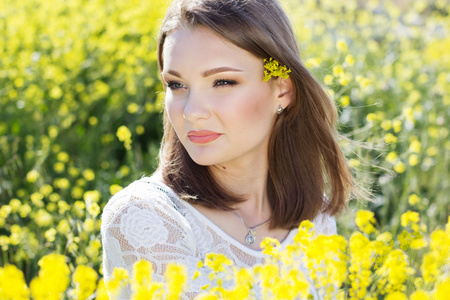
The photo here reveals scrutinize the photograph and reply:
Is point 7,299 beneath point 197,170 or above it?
above

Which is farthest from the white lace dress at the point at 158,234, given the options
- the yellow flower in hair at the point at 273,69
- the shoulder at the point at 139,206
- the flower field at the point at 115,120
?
the yellow flower in hair at the point at 273,69

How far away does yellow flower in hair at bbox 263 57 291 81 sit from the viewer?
181 centimetres

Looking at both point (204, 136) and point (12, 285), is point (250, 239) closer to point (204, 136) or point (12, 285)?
point (204, 136)

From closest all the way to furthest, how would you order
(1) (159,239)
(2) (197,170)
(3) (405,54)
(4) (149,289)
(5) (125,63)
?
(4) (149,289) → (1) (159,239) → (2) (197,170) → (5) (125,63) → (3) (405,54)

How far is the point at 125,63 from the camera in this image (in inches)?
184

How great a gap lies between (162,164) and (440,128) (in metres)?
2.77

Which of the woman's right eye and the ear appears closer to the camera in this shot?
the woman's right eye

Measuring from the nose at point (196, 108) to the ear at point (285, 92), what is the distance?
13.8 inches

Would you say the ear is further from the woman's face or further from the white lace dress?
the white lace dress

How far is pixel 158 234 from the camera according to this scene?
162cm

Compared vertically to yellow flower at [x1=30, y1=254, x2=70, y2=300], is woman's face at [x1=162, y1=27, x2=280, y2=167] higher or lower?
lower

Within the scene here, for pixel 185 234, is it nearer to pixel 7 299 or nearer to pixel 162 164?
pixel 162 164

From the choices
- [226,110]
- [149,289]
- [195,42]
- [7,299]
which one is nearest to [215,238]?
[226,110]

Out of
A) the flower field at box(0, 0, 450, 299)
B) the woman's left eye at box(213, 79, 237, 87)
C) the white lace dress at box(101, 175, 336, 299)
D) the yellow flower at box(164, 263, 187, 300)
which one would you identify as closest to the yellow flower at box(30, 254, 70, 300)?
the yellow flower at box(164, 263, 187, 300)
